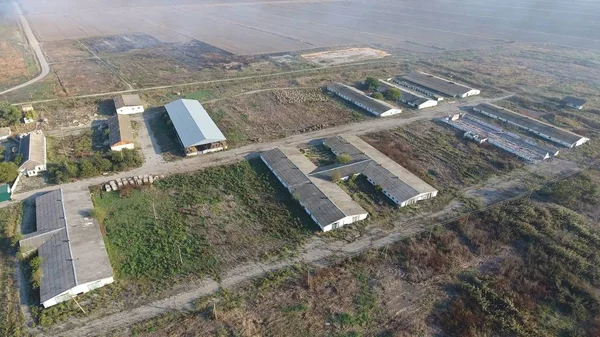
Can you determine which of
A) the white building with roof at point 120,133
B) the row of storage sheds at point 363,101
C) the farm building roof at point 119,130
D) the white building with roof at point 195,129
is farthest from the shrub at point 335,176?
the farm building roof at point 119,130

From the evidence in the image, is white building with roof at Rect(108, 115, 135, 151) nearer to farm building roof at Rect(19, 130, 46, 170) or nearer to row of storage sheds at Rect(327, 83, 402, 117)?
farm building roof at Rect(19, 130, 46, 170)

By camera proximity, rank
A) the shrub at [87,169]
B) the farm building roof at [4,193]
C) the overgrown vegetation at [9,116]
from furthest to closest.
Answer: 1. the overgrown vegetation at [9,116]
2. the shrub at [87,169]
3. the farm building roof at [4,193]

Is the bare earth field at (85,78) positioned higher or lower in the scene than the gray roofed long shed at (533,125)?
lower

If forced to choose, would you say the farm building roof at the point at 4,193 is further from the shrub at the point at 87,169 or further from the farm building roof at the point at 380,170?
the farm building roof at the point at 380,170

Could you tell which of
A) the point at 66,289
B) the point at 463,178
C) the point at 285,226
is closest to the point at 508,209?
the point at 463,178

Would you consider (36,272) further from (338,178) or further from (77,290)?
(338,178)

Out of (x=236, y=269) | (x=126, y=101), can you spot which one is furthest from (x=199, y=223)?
(x=126, y=101)

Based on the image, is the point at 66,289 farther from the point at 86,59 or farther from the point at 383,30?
the point at 383,30
